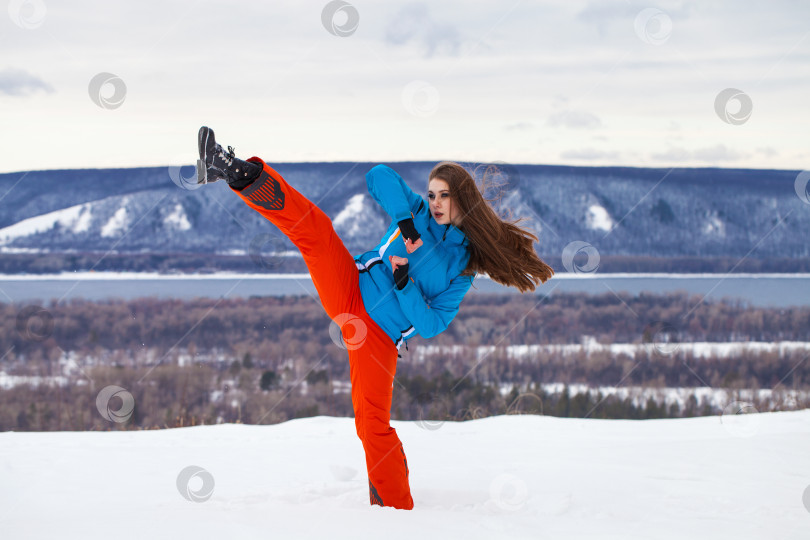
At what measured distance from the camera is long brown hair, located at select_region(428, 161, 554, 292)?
353 cm

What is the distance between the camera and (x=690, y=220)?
59875 mm

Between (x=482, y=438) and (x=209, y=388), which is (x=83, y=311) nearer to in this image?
(x=209, y=388)

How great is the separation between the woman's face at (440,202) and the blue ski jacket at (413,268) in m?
0.06

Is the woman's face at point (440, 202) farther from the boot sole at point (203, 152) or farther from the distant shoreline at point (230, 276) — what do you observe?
the distant shoreline at point (230, 276)

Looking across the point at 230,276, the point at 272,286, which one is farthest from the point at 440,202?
the point at 272,286

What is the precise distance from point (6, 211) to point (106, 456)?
60429mm

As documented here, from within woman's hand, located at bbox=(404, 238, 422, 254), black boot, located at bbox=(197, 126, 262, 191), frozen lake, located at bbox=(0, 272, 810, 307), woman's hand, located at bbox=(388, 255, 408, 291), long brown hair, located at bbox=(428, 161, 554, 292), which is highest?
frozen lake, located at bbox=(0, 272, 810, 307)

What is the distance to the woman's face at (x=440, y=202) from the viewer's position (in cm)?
350

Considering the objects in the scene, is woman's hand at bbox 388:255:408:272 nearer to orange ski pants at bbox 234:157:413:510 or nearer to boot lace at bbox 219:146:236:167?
orange ski pants at bbox 234:157:413:510

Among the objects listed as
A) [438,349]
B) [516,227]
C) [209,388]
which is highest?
[438,349]

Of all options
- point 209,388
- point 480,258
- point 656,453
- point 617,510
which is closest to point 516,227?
point 480,258

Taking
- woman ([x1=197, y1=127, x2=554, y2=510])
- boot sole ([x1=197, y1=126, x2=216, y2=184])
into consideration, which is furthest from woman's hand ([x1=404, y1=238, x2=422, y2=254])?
boot sole ([x1=197, y1=126, x2=216, y2=184])

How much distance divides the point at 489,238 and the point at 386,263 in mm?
602

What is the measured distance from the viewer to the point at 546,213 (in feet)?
171
